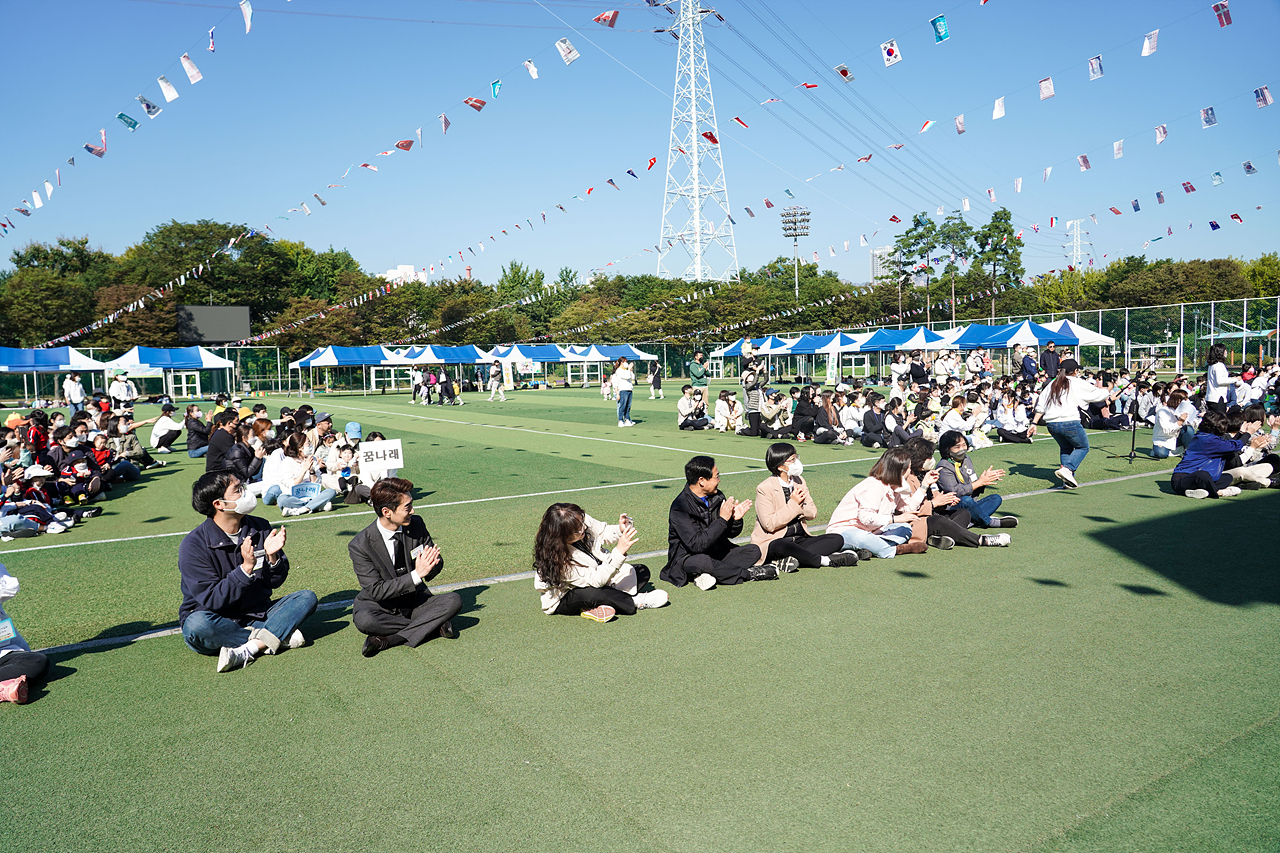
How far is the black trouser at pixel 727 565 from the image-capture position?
707 cm

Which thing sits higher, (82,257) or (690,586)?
(82,257)

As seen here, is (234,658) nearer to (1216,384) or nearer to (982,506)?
(982,506)

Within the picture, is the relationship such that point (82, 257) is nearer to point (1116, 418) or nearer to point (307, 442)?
point (307, 442)

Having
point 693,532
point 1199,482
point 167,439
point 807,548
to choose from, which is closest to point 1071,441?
point 1199,482

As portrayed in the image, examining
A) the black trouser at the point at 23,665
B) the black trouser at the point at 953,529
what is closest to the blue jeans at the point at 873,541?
the black trouser at the point at 953,529

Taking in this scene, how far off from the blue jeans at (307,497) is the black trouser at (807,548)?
22.7 ft

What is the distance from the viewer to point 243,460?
12914mm

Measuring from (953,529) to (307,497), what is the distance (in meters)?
8.45

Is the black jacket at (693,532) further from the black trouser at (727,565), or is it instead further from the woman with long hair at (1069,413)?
the woman with long hair at (1069,413)

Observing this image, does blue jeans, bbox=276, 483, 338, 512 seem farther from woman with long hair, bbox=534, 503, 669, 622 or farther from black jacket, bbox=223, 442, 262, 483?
woman with long hair, bbox=534, 503, 669, 622

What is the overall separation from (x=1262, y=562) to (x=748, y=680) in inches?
212

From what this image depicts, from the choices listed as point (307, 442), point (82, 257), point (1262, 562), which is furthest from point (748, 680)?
point (82, 257)

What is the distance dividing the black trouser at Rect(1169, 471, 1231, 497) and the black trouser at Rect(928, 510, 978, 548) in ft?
14.6

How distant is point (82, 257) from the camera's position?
71812mm
